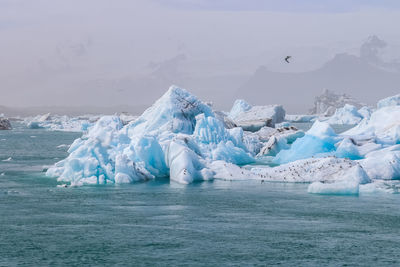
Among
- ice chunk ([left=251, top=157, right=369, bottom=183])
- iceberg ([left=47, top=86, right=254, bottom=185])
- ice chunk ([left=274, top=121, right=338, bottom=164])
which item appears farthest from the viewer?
ice chunk ([left=274, top=121, right=338, bottom=164])

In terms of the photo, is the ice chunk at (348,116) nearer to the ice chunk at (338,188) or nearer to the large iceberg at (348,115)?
the large iceberg at (348,115)

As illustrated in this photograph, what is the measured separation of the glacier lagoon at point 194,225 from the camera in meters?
14.9

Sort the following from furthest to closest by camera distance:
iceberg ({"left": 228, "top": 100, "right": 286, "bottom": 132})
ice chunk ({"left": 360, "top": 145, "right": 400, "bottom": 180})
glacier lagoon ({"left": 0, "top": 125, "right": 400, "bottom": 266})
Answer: iceberg ({"left": 228, "top": 100, "right": 286, "bottom": 132})
ice chunk ({"left": 360, "top": 145, "right": 400, "bottom": 180})
glacier lagoon ({"left": 0, "top": 125, "right": 400, "bottom": 266})

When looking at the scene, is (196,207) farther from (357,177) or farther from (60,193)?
(357,177)

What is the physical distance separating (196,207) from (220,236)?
492 centimetres

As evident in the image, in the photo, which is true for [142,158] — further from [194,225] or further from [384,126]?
[384,126]

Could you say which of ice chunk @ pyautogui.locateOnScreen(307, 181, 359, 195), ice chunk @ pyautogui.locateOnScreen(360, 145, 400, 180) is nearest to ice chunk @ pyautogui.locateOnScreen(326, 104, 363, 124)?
ice chunk @ pyautogui.locateOnScreen(360, 145, 400, 180)

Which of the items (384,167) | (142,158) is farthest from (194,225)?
(384,167)

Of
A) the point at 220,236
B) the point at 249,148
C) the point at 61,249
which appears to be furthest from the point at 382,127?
the point at 61,249

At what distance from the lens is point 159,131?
40.3 m

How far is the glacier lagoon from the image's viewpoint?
14.9 m

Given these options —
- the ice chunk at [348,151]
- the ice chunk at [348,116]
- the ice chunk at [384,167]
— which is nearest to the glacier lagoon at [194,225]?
the ice chunk at [384,167]

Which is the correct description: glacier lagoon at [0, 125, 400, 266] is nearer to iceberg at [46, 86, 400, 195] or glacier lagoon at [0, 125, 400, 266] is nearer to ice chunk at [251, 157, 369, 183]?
iceberg at [46, 86, 400, 195]

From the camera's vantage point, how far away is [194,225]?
18578mm
